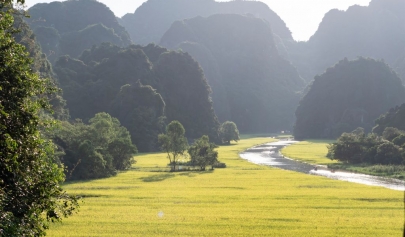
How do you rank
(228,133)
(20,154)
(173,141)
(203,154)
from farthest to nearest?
(228,133)
(173,141)
(203,154)
(20,154)

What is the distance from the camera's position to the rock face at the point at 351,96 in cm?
17150

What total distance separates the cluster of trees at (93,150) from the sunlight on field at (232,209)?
4.35 meters

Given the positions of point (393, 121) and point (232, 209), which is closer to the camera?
point (232, 209)

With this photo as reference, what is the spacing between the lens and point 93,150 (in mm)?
47969

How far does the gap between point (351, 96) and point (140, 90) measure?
9932 cm

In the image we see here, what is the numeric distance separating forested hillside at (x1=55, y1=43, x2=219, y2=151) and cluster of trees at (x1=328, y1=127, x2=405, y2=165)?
→ 52364mm

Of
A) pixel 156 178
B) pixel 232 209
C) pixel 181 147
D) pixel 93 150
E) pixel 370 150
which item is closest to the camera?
pixel 232 209

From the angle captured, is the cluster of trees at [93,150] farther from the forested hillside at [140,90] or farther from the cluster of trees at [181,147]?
the forested hillside at [140,90]

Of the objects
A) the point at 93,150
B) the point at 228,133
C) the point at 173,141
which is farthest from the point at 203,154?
the point at 228,133

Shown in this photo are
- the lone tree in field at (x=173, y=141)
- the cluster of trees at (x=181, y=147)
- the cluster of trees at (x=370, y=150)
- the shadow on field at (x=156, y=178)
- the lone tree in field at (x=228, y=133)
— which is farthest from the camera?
the lone tree in field at (x=228, y=133)

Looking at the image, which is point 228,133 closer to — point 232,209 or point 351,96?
point 351,96

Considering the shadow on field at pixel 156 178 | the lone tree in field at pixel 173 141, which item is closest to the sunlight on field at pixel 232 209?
the shadow on field at pixel 156 178

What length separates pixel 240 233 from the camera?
20891mm

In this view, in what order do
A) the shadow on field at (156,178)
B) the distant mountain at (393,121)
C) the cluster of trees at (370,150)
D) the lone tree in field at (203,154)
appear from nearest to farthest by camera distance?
the shadow on field at (156,178) < the lone tree in field at (203,154) < the cluster of trees at (370,150) < the distant mountain at (393,121)
